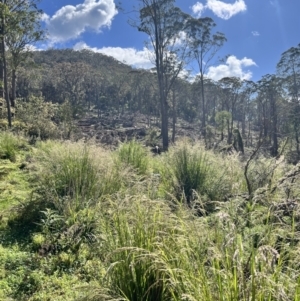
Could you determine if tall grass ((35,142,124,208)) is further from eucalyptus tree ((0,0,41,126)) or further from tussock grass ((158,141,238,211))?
eucalyptus tree ((0,0,41,126))

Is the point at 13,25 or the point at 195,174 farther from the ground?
the point at 13,25

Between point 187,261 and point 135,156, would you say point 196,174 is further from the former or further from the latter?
point 187,261

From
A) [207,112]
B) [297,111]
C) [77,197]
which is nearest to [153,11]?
[297,111]

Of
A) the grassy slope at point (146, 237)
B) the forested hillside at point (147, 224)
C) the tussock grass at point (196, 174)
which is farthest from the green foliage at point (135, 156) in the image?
the tussock grass at point (196, 174)

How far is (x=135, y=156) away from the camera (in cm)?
602

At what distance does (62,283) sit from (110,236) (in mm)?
714

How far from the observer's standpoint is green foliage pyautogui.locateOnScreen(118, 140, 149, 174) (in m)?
5.86

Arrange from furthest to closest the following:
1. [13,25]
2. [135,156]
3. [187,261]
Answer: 1. [13,25]
2. [135,156]
3. [187,261]

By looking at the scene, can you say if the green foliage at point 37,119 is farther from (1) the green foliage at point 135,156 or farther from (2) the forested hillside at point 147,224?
(1) the green foliage at point 135,156

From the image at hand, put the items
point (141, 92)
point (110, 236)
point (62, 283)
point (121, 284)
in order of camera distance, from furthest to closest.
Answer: point (141, 92), point (62, 283), point (110, 236), point (121, 284)

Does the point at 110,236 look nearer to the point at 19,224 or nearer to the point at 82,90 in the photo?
the point at 19,224

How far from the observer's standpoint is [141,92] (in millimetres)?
52969

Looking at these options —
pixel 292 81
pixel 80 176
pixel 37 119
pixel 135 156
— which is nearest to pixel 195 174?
pixel 135 156

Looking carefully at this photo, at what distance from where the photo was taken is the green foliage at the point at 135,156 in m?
5.86
